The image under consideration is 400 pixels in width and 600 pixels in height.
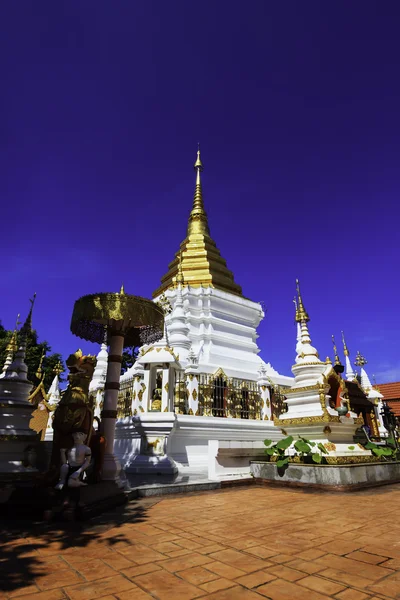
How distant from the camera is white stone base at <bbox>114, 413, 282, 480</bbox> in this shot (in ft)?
27.5

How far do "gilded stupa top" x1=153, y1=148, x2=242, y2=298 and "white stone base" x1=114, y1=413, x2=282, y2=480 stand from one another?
8.53 metres

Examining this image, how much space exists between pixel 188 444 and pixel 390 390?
2149cm

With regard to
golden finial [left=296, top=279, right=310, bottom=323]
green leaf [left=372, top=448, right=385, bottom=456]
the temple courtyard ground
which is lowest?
the temple courtyard ground

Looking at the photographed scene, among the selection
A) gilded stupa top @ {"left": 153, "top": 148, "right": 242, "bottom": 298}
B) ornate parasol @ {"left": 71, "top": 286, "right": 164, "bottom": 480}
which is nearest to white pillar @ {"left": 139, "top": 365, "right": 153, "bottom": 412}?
ornate parasol @ {"left": 71, "top": 286, "right": 164, "bottom": 480}

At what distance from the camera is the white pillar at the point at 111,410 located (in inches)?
267

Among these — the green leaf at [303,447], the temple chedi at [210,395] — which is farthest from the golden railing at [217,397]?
the green leaf at [303,447]

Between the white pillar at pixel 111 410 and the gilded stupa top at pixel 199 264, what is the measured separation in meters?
11.0

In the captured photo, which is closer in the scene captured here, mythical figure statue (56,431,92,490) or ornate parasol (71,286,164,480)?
mythical figure statue (56,431,92,490)

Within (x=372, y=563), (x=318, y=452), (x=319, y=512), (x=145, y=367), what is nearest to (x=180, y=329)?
(x=145, y=367)

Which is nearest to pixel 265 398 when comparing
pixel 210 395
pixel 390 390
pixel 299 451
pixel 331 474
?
pixel 210 395

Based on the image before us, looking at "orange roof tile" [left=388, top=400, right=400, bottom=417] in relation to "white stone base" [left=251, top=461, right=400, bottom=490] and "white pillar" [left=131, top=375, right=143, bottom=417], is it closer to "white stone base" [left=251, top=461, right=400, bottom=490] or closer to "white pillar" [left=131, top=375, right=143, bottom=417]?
"white stone base" [left=251, top=461, right=400, bottom=490]

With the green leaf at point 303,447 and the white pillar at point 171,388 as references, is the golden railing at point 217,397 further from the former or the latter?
the green leaf at point 303,447

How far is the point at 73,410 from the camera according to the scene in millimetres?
5594

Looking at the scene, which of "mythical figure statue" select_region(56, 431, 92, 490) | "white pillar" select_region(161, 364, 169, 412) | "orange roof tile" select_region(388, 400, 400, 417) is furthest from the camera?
"orange roof tile" select_region(388, 400, 400, 417)
